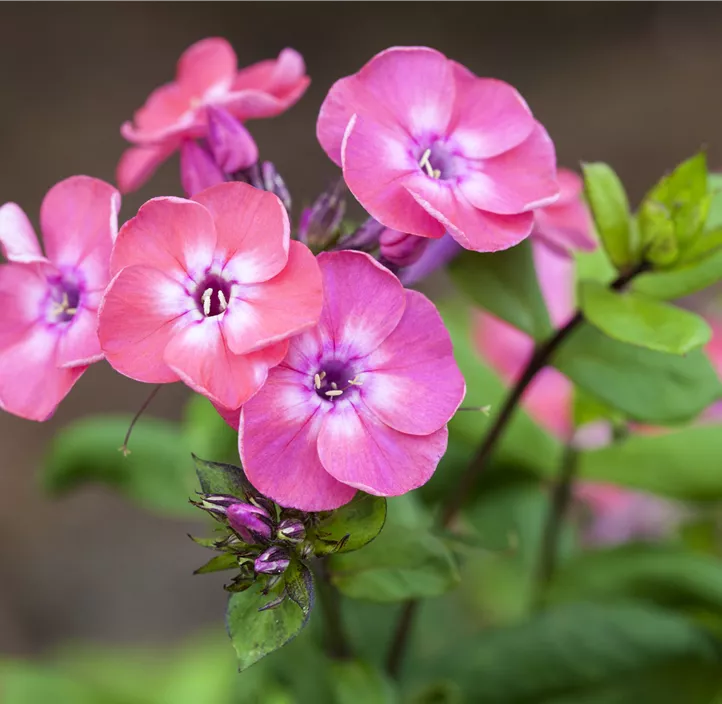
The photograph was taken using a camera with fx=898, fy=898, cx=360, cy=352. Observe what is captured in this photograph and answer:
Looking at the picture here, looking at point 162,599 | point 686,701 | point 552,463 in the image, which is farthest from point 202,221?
point 162,599

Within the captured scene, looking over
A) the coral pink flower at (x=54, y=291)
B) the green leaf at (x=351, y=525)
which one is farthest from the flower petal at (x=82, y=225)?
the green leaf at (x=351, y=525)

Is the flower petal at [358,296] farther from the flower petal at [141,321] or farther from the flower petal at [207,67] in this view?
the flower petal at [207,67]

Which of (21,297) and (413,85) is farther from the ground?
(413,85)

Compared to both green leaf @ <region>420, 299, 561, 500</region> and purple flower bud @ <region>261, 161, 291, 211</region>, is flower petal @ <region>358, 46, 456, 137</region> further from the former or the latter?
green leaf @ <region>420, 299, 561, 500</region>

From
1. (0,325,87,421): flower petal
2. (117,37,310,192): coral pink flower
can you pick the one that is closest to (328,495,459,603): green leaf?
(0,325,87,421): flower petal

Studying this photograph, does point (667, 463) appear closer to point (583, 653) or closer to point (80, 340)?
point (583, 653)

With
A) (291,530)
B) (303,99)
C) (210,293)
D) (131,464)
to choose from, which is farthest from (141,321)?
(303,99)
